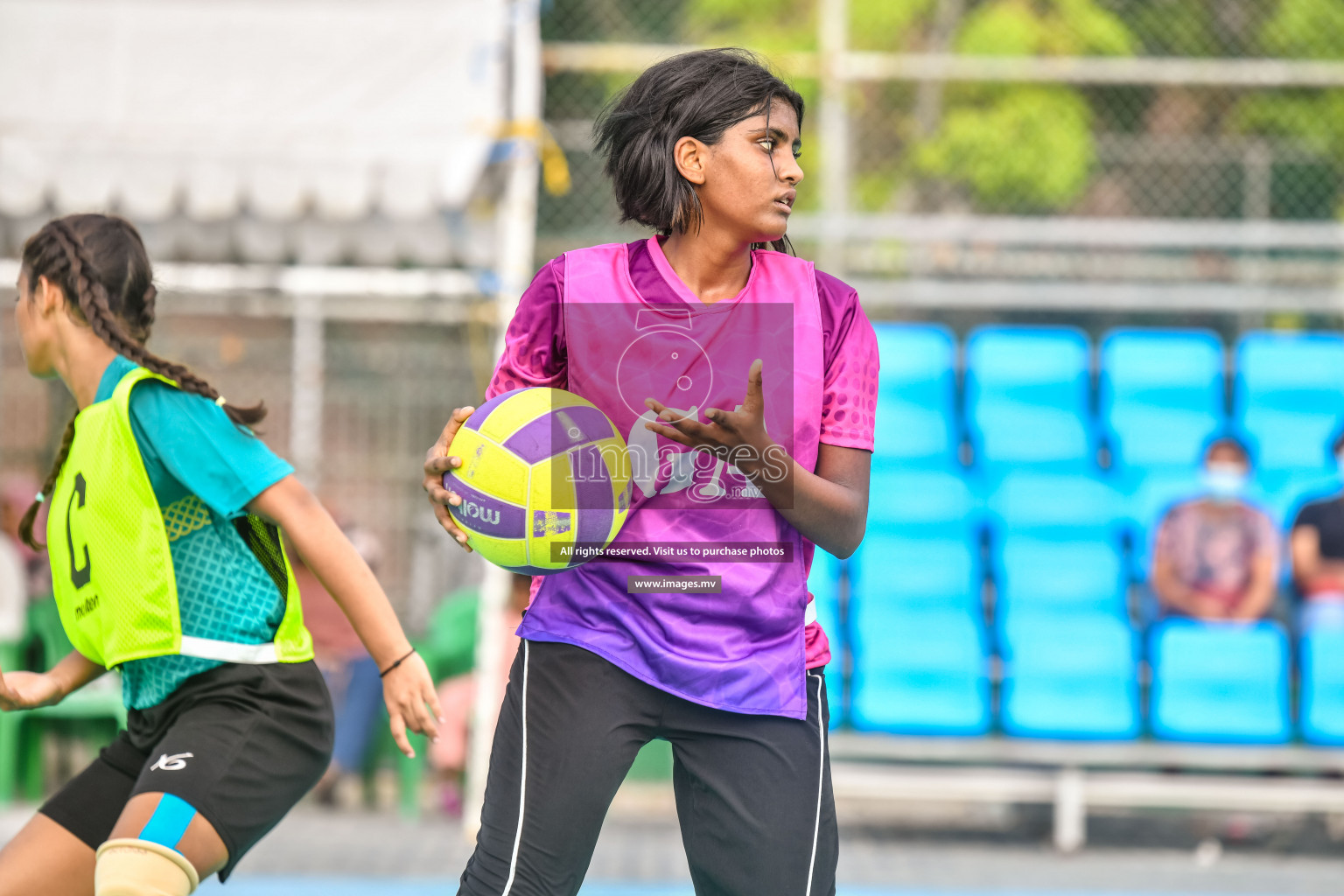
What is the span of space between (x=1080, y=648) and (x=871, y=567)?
103cm

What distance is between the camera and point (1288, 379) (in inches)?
287

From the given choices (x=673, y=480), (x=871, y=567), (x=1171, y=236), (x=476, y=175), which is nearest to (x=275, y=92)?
(x=476, y=175)

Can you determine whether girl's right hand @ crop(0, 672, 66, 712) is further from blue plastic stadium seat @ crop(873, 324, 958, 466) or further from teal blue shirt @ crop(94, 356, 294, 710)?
blue plastic stadium seat @ crop(873, 324, 958, 466)

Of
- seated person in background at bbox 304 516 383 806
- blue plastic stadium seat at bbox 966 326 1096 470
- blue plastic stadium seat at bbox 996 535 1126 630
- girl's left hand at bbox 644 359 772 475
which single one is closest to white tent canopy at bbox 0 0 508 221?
seated person in background at bbox 304 516 383 806

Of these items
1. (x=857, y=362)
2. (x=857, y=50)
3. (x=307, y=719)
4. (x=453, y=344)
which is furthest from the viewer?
(x=857, y=50)

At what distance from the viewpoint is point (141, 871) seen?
255 cm

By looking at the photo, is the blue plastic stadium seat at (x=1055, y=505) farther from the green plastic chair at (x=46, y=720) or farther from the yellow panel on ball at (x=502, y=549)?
the yellow panel on ball at (x=502, y=549)

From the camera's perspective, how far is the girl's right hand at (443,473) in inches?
102

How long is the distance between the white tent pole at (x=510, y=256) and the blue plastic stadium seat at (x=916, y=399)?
188 centimetres

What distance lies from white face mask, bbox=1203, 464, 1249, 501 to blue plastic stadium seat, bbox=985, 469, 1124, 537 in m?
0.44

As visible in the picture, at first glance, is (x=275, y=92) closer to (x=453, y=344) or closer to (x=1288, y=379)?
(x=453, y=344)

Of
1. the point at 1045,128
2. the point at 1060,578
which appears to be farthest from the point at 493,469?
the point at 1045,128

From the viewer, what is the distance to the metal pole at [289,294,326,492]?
7461mm

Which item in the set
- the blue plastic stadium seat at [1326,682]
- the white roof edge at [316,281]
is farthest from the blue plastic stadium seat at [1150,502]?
the white roof edge at [316,281]
